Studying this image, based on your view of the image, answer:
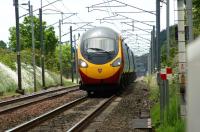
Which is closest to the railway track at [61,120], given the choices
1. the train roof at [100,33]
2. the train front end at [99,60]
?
the train front end at [99,60]

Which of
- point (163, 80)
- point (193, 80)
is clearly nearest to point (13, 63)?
point (163, 80)

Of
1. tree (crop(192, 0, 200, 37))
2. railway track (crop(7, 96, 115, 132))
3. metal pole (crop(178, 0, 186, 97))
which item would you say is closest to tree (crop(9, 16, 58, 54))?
tree (crop(192, 0, 200, 37))

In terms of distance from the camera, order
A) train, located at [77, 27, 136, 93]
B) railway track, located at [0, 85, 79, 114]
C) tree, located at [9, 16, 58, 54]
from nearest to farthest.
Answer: railway track, located at [0, 85, 79, 114] < train, located at [77, 27, 136, 93] < tree, located at [9, 16, 58, 54]

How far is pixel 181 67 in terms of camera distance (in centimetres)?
1066

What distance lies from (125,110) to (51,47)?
2911 inches

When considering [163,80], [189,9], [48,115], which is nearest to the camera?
[189,9]

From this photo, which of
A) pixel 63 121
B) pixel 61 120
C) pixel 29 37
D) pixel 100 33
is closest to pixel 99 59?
pixel 100 33

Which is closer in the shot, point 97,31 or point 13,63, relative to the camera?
point 97,31

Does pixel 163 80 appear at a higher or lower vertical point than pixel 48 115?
higher

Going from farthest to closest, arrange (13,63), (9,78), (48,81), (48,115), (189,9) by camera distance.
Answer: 1. (48,81)
2. (13,63)
3. (9,78)
4. (48,115)
5. (189,9)

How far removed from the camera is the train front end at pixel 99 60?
2511 cm

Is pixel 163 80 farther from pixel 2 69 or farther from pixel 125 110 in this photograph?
pixel 2 69

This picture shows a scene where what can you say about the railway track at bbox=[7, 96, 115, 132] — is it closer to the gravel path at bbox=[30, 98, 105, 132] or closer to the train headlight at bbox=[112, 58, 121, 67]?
the gravel path at bbox=[30, 98, 105, 132]

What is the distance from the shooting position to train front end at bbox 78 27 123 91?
989 inches
